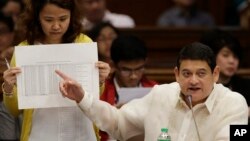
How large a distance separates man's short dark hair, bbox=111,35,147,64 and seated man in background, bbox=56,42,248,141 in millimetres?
1252

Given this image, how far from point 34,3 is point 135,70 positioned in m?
1.33

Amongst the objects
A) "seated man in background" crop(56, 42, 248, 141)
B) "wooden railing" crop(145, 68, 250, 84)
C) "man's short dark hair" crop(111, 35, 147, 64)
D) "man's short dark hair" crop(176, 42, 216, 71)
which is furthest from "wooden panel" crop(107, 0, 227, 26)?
"man's short dark hair" crop(176, 42, 216, 71)

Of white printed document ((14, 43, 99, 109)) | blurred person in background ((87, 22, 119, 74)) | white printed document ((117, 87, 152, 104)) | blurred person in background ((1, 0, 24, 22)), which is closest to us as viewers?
white printed document ((14, 43, 99, 109))

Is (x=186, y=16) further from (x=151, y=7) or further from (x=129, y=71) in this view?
(x=129, y=71)

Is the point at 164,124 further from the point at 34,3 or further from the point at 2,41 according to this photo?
the point at 2,41

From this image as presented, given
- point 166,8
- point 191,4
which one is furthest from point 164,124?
point 166,8

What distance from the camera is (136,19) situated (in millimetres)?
8023

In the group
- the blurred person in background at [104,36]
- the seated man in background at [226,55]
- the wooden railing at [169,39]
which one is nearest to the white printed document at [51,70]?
the seated man in background at [226,55]

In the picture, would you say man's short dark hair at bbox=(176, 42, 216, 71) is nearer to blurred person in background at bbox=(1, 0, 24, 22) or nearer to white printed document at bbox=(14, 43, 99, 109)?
white printed document at bbox=(14, 43, 99, 109)

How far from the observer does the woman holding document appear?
11.9ft

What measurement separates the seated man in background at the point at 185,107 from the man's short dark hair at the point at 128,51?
1.25 m

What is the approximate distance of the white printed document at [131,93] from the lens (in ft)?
14.5

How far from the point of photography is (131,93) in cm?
445

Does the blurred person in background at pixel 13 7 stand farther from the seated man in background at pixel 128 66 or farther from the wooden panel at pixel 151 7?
the seated man in background at pixel 128 66
